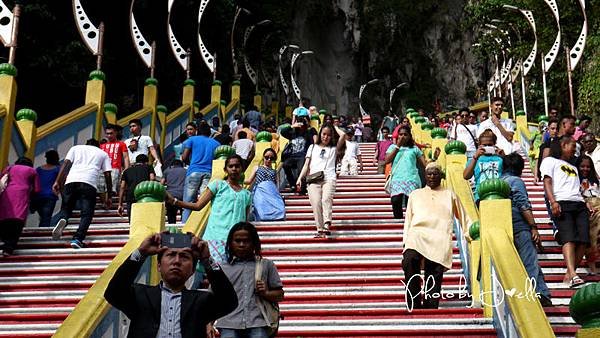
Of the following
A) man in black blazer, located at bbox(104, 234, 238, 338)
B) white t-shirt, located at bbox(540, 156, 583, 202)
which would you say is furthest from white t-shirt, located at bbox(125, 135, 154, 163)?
man in black blazer, located at bbox(104, 234, 238, 338)

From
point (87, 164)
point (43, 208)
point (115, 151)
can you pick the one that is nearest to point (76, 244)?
point (87, 164)

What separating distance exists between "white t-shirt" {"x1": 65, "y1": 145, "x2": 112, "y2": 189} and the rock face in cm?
3654

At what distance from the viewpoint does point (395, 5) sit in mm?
47625

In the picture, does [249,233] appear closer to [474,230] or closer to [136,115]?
[474,230]

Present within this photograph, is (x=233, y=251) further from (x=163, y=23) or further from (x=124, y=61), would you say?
(x=163, y=23)

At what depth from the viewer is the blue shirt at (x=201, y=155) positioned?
37.1 feet

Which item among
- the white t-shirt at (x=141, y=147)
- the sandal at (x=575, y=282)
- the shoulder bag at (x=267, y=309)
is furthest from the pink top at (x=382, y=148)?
the shoulder bag at (x=267, y=309)

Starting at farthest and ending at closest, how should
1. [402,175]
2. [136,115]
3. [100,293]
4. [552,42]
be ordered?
[552,42], [136,115], [402,175], [100,293]

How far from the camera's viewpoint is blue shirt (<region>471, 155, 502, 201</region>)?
9797 millimetres

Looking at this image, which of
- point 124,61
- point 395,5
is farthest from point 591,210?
point 395,5

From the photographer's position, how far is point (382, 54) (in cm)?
4872

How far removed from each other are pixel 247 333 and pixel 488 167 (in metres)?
5.26

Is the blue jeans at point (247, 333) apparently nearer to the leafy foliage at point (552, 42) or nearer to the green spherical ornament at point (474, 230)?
the green spherical ornament at point (474, 230)

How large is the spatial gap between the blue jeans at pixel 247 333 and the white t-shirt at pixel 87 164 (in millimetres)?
5299
